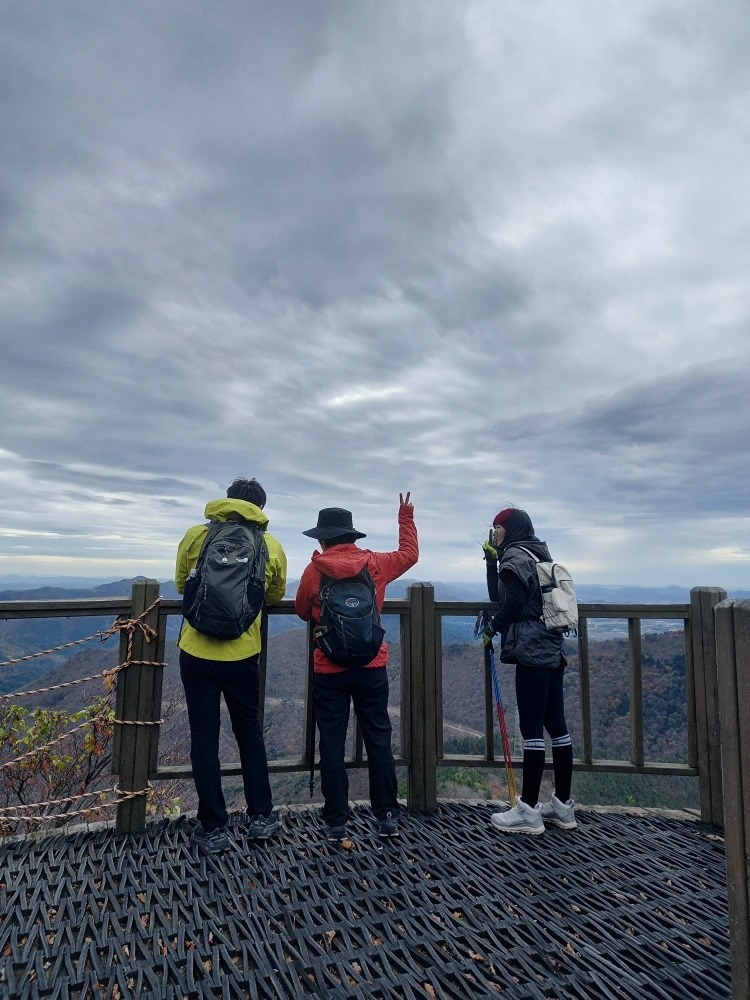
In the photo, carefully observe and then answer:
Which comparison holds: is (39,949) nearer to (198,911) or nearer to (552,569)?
(198,911)

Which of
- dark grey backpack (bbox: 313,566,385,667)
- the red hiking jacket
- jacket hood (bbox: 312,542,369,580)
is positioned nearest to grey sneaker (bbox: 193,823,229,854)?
the red hiking jacket

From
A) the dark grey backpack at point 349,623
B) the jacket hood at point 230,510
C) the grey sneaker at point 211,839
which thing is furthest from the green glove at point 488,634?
the grey sneaker at point 211,839

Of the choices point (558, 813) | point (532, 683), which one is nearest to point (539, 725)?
point (532, 683)

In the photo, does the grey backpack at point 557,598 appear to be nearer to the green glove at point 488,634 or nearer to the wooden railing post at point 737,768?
the green glove at point 488,634

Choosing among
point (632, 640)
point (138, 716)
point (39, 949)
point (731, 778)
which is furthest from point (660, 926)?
point (138, 716)

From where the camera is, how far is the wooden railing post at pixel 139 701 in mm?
3650

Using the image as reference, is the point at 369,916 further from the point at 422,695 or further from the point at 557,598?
the point at 557,598

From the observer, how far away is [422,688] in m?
4.07

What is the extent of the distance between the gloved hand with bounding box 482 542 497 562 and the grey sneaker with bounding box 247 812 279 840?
225cm

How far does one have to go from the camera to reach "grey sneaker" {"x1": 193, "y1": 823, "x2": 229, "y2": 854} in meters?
3.23

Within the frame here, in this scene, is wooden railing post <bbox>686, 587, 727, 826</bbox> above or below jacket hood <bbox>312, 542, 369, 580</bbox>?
below

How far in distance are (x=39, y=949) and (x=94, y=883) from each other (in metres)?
0.52

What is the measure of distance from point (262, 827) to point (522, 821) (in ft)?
5.39

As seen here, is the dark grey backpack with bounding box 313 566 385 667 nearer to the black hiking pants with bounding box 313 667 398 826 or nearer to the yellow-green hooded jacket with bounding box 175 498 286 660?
the black hiking pants with bounding box 313 667 398 826
